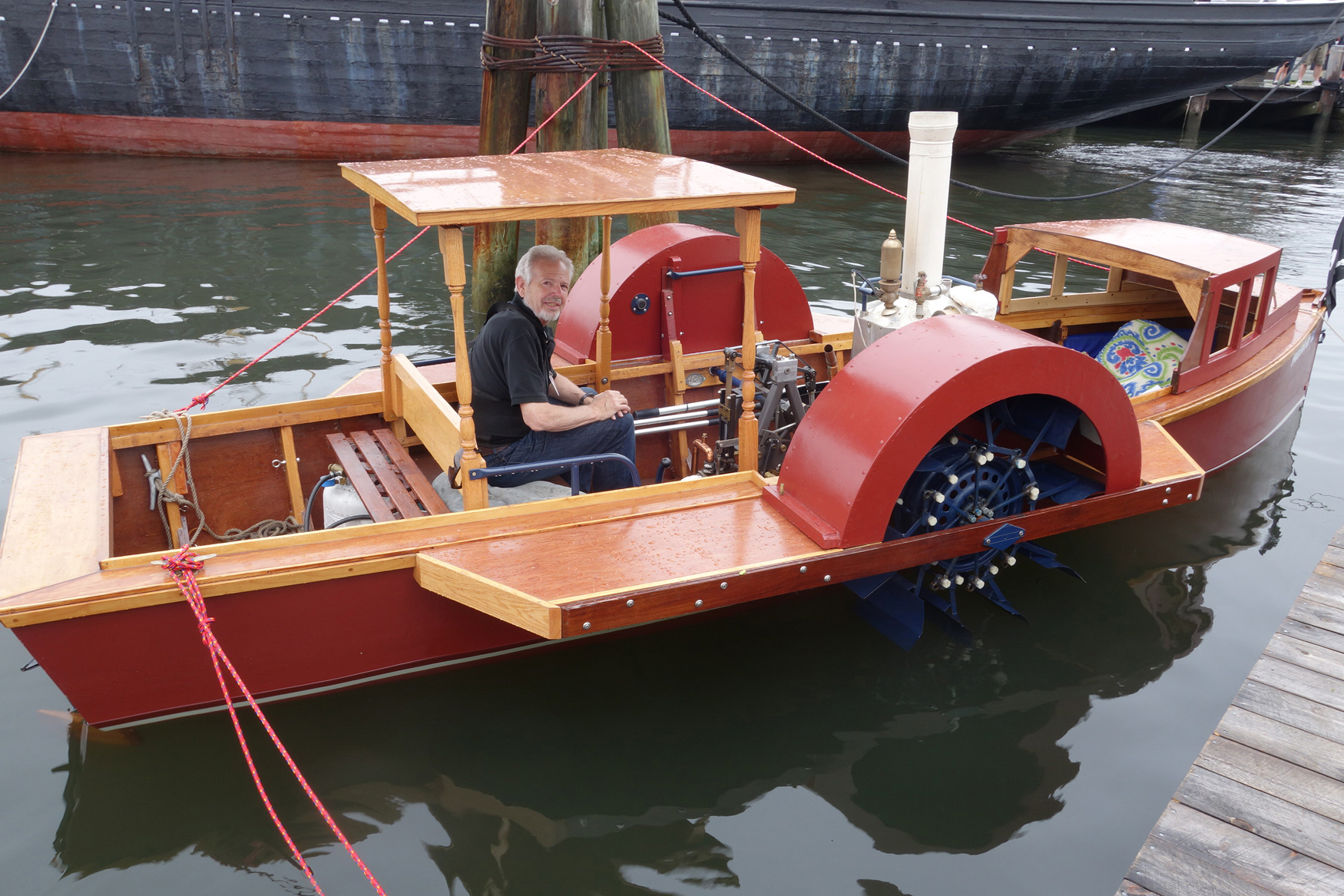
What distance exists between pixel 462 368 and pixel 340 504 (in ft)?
4.04

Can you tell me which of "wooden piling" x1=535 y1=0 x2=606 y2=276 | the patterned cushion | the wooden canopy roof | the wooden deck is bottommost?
the wooden deck

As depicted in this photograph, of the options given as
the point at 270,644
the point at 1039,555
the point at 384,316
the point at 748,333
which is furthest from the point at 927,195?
the point at 270,644

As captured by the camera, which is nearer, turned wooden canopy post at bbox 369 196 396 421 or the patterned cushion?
turned wooden canopy post at bbox 369 196 396 421

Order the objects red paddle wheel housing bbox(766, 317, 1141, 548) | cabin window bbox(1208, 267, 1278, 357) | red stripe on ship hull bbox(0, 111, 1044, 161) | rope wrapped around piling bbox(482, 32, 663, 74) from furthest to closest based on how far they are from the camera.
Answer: red stripe on ship hull bbox(0, 111, 1044, 161) < rope wrapped around piling bbox(482, 32, 663, 74) < cabin window bbox(1208, 267, 1278, 357) < red paddle wheel housing bbox(766, 317, 1141, 548)

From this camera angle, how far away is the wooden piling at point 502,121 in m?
7.16

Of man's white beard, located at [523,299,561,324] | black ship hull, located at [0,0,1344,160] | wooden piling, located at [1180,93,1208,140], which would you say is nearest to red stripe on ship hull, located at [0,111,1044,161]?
black ship hull, located at [0,0,1344,160]

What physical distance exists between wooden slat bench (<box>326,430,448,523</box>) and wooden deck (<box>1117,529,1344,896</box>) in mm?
3178

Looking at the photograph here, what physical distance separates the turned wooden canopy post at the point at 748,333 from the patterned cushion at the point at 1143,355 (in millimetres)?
3073

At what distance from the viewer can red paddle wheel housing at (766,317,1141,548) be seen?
3926 mm

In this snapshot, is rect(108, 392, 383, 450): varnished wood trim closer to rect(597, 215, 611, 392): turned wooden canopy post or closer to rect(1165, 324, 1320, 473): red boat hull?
rect(597, 215, 611, 392): turned wooden canopy post

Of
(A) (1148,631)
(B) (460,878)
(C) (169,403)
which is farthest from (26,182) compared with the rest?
(A) (1148,631)

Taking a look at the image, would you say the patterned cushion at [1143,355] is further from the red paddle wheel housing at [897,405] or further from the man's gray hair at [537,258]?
the man's gray hair at [537,258]

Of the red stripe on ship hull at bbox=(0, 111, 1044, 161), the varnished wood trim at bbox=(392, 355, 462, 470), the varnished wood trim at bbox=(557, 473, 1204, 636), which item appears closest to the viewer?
the varnished wood trim at bbox=(557, 473, 1204, 636)

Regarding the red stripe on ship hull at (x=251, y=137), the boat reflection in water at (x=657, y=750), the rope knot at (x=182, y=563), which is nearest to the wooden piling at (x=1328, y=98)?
the red stripe on ship hull at (x=251, y=137)
